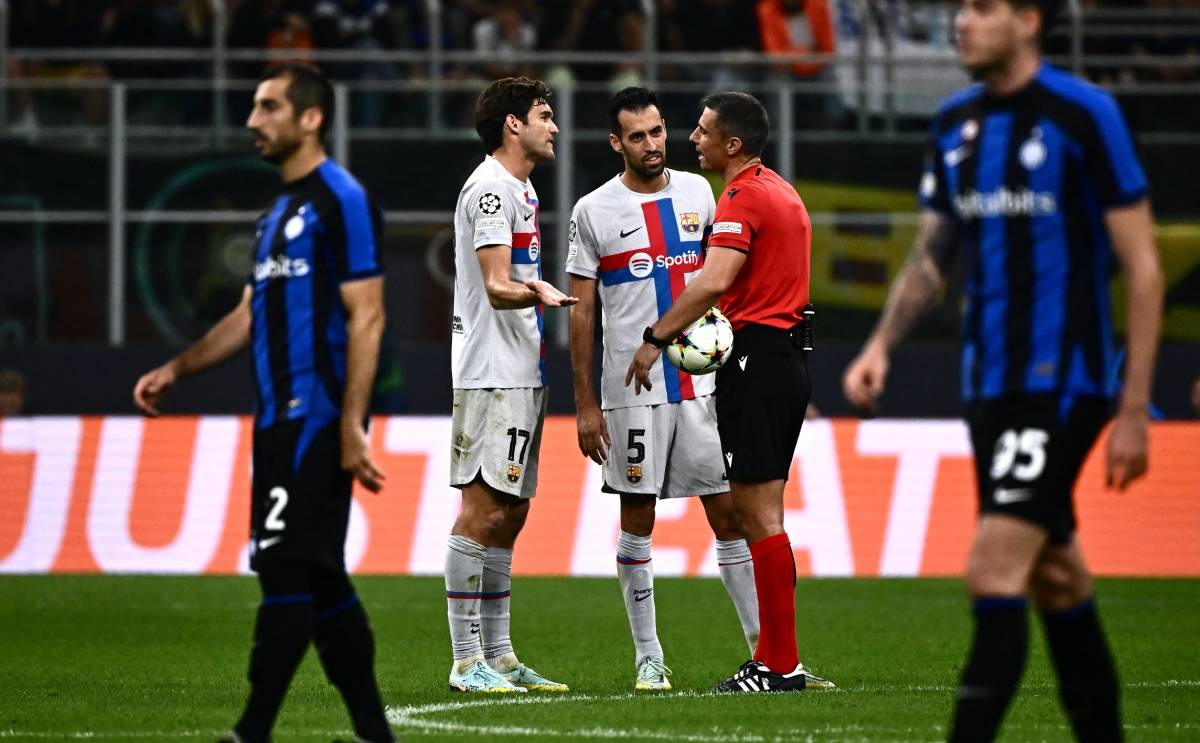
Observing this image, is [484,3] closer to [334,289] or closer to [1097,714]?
[334,289]

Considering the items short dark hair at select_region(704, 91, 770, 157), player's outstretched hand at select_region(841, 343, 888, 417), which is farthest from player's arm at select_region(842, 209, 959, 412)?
short dark hair at select_region(704, 91, 770, 157)

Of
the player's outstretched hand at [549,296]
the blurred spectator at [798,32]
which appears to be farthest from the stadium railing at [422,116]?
the player's outstretched hand at [549,296]

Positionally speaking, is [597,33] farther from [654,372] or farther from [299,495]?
[299,495]

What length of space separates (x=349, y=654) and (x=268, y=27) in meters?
13.2

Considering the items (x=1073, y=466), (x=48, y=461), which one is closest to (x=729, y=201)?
(x=1073, y=466)

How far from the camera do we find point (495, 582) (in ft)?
25.6

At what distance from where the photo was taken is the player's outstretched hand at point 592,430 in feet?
25.1

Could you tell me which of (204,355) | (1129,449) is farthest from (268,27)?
(1129,449)

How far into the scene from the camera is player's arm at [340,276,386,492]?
17.4 ft

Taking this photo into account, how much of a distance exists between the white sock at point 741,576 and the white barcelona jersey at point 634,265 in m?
0.66

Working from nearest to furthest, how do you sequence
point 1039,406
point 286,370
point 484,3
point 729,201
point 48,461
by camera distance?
point 1039,406 → point 286,370 → point 729,201 → point 48,461 → point 484,3

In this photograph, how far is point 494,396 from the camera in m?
7.63

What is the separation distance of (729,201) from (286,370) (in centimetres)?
252

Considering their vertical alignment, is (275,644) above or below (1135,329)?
below
